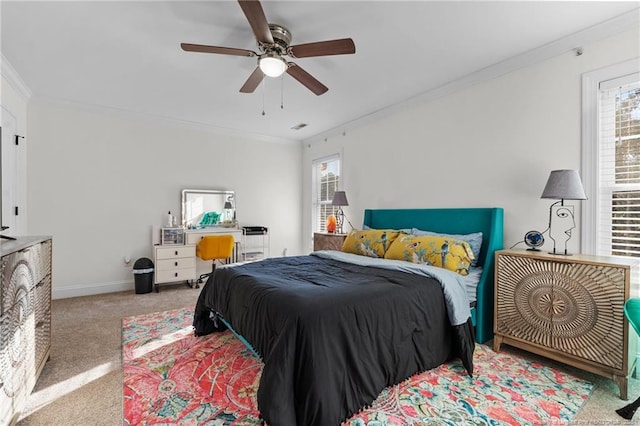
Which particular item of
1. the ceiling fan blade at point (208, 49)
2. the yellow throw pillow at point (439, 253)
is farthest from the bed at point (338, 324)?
the ceiling fan blade at point (208, 49)

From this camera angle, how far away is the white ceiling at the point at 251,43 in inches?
84.8

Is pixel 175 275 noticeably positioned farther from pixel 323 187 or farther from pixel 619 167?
pixel 619 167

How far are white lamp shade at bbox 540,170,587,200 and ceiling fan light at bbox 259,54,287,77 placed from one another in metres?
2.26

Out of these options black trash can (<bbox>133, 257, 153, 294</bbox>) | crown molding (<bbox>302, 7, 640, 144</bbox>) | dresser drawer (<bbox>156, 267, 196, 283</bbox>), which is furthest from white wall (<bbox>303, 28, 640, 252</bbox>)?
black trash can (<bbox>133, 257, 153, 294</bbox>)

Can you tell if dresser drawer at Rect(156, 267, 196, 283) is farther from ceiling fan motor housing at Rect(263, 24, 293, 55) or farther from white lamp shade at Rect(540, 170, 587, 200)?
white lamp shade at Rect(540, 170, 587, 200)

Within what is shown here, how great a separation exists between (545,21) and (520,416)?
107 inches

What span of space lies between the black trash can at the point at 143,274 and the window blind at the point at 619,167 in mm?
5006

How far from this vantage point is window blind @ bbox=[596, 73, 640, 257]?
2.25 metres

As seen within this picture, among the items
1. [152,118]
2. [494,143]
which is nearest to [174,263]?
[152,118]

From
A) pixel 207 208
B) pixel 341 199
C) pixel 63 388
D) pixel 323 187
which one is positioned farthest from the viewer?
pixel 323 187

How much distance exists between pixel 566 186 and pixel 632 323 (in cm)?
100

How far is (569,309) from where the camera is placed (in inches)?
82.5

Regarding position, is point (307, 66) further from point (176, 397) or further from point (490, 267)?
point (176, 397)

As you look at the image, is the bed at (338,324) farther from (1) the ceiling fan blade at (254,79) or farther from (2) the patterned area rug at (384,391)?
(1) the ceiling fan blade at (254,79)
